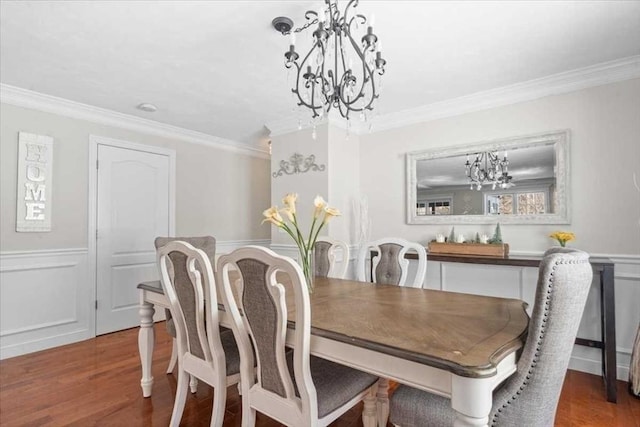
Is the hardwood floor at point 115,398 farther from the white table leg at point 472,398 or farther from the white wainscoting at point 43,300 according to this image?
the white table leg at point 472,398

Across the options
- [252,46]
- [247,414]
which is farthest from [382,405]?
[252,46]

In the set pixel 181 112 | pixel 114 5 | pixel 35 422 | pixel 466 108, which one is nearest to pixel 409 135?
pixel 466 108

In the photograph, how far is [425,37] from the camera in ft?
7.00

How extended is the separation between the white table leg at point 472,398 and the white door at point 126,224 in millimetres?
3673

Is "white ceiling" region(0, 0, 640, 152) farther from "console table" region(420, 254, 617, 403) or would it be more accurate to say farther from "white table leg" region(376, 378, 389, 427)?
"white table leg" region(376, 378, 389, 427)

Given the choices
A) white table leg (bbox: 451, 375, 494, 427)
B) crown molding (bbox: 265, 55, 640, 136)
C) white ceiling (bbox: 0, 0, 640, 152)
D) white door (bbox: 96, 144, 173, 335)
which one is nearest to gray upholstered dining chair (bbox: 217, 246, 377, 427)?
white table leg (bbox: 451, 375, 494, 427)

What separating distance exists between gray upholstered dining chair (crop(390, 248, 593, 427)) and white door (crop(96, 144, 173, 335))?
11.6 feet

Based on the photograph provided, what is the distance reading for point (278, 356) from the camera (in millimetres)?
1305

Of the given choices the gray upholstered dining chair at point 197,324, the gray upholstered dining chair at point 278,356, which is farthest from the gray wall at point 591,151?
the gray upholstered dining chair at point 197,324

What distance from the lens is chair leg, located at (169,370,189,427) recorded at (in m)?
1.79

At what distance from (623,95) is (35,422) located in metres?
4.47

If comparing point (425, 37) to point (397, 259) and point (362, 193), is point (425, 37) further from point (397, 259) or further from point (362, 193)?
point (362, 193)

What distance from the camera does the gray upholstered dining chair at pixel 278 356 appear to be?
1.23 metres

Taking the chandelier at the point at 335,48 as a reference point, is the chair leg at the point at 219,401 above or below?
below
